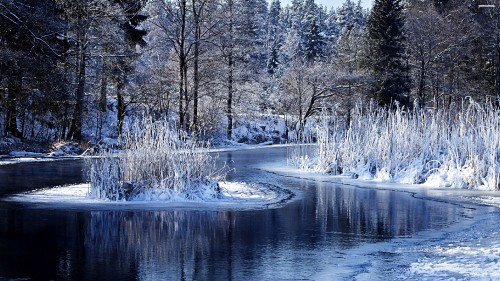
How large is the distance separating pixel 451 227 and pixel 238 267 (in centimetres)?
452

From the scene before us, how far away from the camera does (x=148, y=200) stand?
12391mm

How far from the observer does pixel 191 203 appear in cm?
1224

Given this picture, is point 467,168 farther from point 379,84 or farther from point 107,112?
point 379,84

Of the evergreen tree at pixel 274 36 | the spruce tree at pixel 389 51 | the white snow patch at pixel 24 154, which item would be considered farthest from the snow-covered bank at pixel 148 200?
the evergreen tree at pixel 274 36

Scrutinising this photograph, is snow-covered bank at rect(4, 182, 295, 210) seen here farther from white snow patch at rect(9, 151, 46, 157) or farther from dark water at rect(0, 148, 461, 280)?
white snow patch at rect(9, 151, 46, 157)

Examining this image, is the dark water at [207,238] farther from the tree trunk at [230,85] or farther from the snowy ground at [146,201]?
the tree trunk at [230,85]

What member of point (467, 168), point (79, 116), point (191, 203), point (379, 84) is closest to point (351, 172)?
point (467, 168)

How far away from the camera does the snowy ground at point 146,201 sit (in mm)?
11773

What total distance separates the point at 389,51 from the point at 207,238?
128 ft

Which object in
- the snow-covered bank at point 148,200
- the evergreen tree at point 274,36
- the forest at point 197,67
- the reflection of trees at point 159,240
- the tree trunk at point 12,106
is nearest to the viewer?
the reflection of trees at point 159,240

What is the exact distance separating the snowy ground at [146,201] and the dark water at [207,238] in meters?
0.47

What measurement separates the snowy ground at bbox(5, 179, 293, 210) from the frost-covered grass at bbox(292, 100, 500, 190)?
488 centimetres

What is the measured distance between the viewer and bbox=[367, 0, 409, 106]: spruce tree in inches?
1754

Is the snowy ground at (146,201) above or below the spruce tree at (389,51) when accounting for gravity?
below
